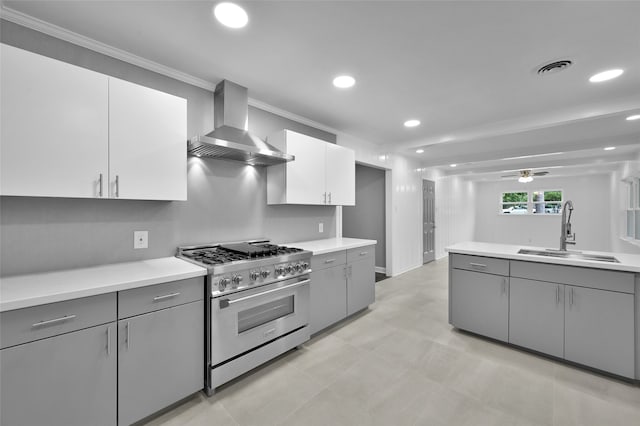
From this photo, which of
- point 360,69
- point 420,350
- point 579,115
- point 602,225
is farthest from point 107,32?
point 602,225

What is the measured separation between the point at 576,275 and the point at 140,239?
→ 144 inches

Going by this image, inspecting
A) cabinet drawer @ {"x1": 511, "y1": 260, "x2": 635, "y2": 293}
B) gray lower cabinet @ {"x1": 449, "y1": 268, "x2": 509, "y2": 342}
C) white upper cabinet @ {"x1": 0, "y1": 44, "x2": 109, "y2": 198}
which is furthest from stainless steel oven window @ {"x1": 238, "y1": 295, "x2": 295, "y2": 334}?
cabinet drawer @ {"x1": 511, "y1": 260, "x2": 635, "y2": 293}

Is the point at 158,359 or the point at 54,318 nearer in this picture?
the point at 54,318

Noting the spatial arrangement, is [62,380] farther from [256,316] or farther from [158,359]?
[256,316]

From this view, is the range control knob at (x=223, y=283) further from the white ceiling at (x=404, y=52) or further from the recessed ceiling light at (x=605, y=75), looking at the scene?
the recessed ceiling light at (x=605, y=75)

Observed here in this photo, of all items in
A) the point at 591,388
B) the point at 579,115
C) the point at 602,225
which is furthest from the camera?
the point at 602,225

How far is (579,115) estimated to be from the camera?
3.14 m

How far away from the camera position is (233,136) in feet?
7.74

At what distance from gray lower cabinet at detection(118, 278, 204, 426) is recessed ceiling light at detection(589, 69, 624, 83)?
3.87 metres

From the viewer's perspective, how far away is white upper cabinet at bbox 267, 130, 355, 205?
287 centimetres

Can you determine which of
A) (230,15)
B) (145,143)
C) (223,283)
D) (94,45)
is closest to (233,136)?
(145,143)

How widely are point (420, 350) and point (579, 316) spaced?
135 cm

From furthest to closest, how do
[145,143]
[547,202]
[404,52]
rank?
1. [547,202]
2. [404,52]
3. [145,143]

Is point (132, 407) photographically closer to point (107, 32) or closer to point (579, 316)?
point (107, 32)
